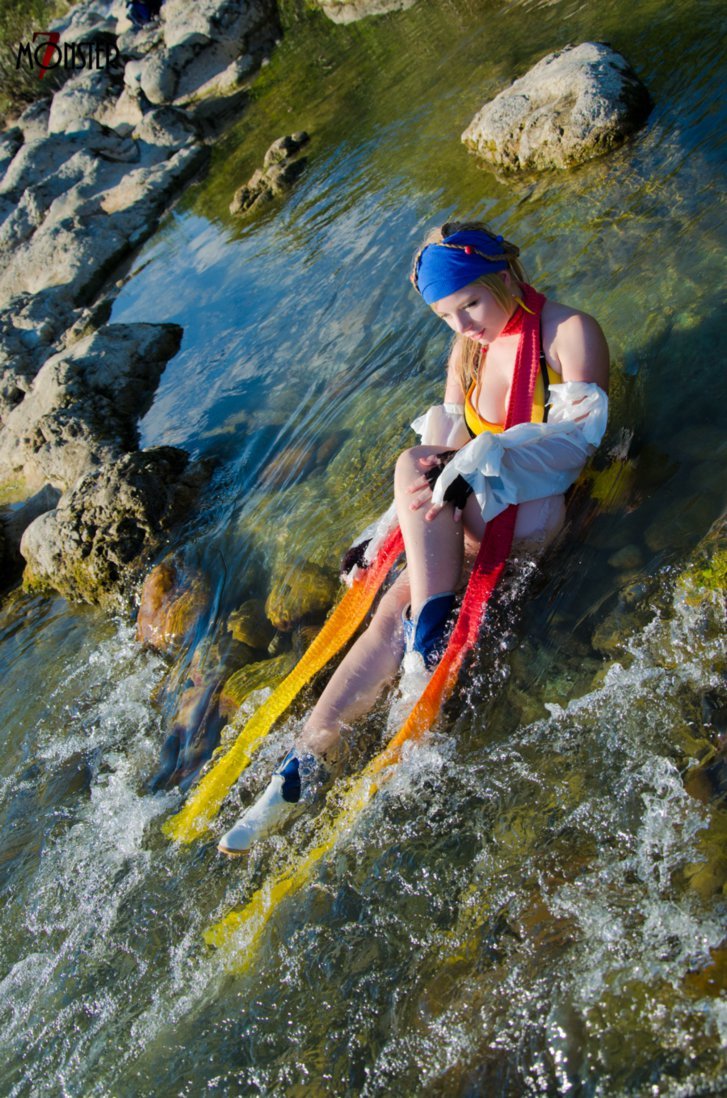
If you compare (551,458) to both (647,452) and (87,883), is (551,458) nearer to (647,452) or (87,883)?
(647,452)

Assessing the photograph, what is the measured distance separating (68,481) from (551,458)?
555 cm

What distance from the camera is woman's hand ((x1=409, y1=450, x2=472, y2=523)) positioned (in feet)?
12.3

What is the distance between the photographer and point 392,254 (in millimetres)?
7867

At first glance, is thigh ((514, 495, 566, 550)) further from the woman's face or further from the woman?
the woman's face

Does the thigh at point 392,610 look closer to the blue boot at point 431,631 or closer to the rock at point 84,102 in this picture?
the blue boot at point 431,631

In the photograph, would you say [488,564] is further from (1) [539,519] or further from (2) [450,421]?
(2) [450,421]

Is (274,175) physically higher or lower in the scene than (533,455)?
higher

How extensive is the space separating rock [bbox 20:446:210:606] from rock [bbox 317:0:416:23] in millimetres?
11550

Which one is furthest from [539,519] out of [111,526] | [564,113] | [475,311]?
[564,113]

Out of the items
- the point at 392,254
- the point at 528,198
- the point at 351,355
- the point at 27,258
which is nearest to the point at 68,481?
the point at 351,355

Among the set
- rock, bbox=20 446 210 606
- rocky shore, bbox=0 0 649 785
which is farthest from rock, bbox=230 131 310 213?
rock, bbox=20 446 210 606

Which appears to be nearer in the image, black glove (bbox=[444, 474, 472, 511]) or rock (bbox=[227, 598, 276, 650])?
black glove (bbox=[444, 474, 472, 511])

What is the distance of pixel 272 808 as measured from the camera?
355cm

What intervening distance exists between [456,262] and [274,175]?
855 centimetres
